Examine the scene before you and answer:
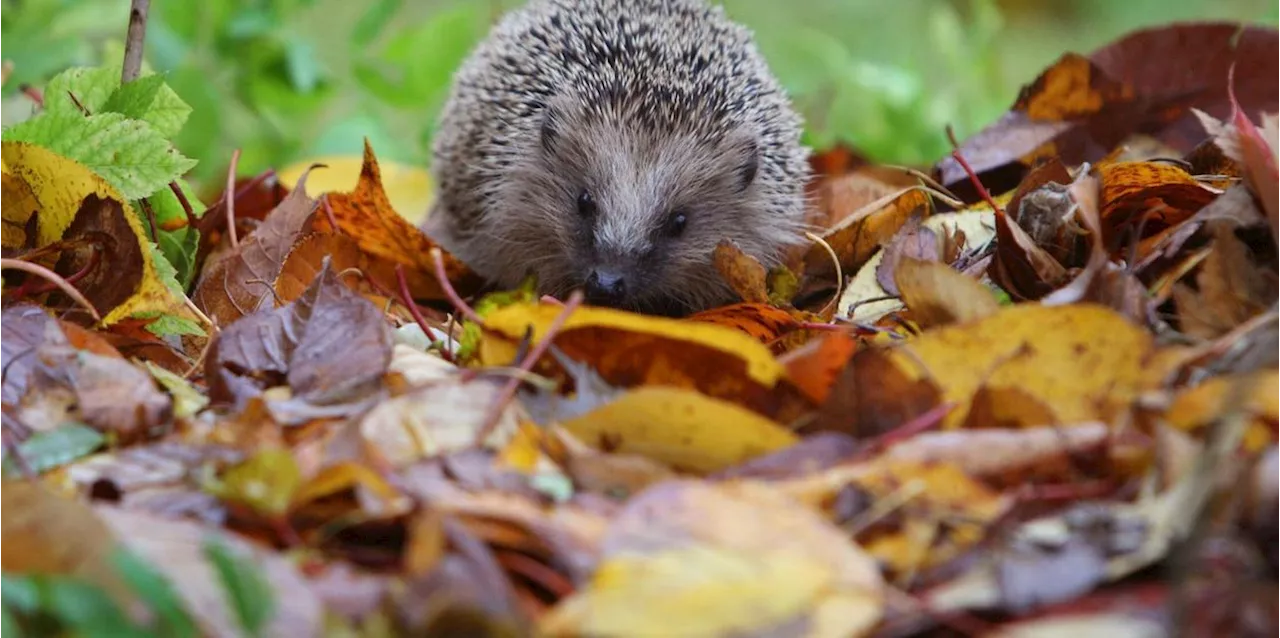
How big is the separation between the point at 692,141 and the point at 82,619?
215 cm

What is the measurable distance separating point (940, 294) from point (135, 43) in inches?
61.8

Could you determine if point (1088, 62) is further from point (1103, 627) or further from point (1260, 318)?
point (1103, 627)

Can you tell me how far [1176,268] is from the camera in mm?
1899

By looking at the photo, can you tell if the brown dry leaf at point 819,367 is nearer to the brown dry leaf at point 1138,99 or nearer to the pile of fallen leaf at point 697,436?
the pile of fallen leaf at point 697,436

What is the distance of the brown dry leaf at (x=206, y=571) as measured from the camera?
1.17 m

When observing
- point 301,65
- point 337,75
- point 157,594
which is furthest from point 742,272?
point 337,75

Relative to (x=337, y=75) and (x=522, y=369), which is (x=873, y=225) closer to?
(x=522, y=369)

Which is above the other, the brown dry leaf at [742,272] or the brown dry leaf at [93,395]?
the brown dry leaf at [93,395]

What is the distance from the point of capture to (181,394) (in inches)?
67.6

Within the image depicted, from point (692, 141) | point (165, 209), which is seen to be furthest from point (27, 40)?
point (692, 141)

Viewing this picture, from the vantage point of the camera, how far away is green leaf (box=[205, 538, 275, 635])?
109 centimetres

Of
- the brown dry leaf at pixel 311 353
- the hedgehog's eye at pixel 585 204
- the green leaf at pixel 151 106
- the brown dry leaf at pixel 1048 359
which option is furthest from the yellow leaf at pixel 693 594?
the hedgehog's eye at pixel 585 204

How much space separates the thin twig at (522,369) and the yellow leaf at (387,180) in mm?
1661

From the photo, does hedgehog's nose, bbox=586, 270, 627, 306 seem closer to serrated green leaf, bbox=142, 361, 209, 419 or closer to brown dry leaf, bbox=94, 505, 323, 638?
serrated green leaf, bbox=142, 361, 209, 419
